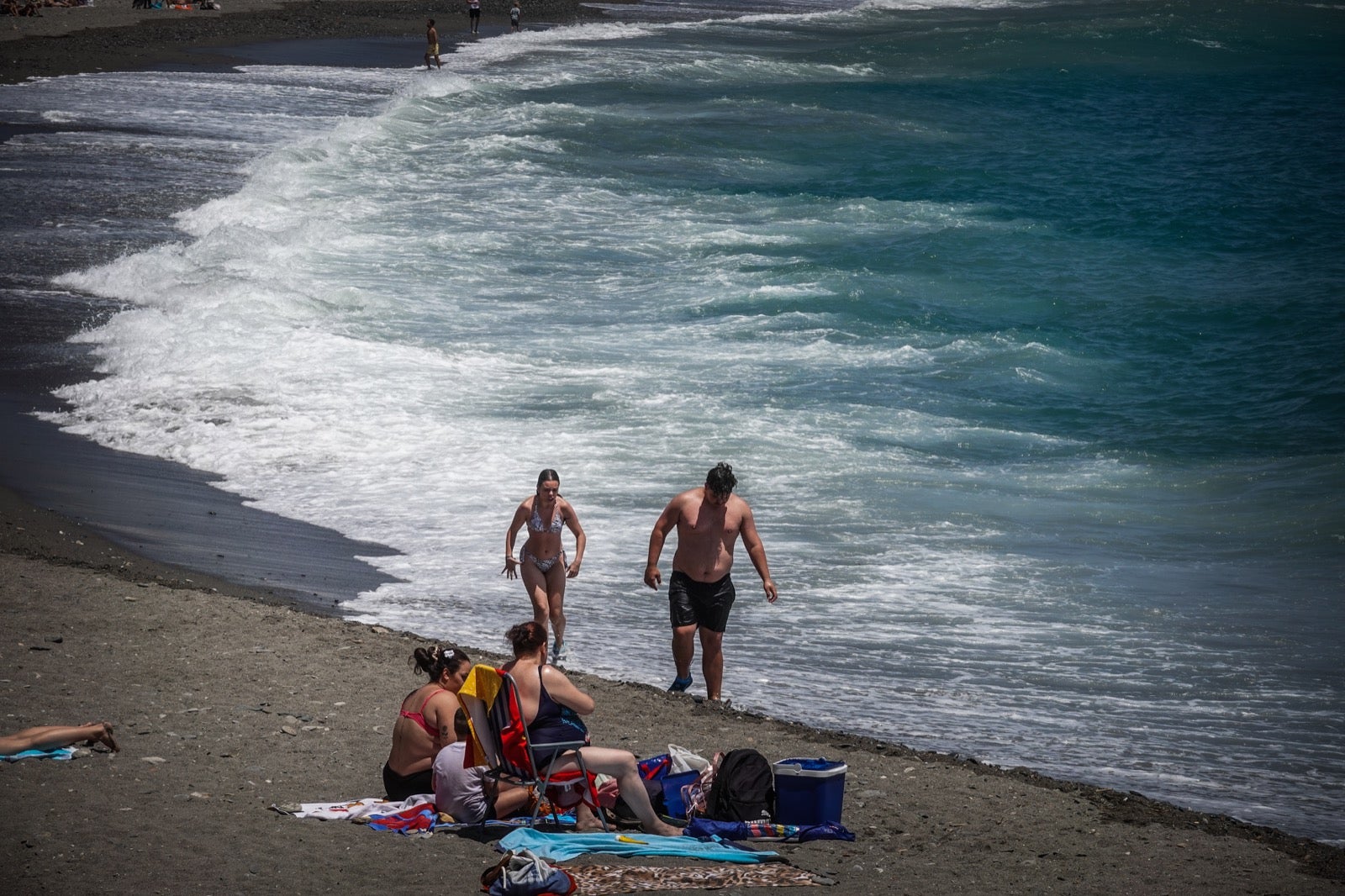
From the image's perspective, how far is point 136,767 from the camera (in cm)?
687

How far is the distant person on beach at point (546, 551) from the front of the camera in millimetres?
9430

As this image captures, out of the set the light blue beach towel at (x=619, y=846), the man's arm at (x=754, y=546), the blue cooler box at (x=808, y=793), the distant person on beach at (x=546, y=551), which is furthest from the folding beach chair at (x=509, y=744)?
the distant person on beach at (x=546, y=551)

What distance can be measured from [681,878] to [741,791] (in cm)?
78

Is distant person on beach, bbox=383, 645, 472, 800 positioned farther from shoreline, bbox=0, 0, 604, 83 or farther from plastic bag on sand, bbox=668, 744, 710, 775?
shoreline, bbox=0, 0, 604, 83

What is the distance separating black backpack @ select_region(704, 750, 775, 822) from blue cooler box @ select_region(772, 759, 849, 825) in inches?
2.6

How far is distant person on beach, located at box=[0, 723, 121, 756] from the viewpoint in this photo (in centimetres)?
671

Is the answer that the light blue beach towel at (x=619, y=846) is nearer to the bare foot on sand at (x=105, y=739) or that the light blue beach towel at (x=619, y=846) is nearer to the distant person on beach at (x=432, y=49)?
the bare foot on sand at (x=105, y=739)

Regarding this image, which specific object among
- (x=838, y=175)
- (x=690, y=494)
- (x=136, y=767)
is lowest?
(x=136, y=767)

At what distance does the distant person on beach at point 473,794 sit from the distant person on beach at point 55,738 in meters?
1.64

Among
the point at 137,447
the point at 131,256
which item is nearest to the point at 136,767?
the point at 137,447

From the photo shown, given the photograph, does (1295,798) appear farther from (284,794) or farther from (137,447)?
(137,447)

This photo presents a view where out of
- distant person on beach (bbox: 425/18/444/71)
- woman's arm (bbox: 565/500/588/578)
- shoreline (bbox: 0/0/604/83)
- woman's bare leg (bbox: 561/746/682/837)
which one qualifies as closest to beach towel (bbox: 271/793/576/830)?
woman's bare leg (bbox: 561/746/682/837)

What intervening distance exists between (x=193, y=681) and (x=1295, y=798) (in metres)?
6.28

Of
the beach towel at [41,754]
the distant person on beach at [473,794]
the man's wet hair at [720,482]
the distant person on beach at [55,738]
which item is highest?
the man's wet hair at [720,482]
